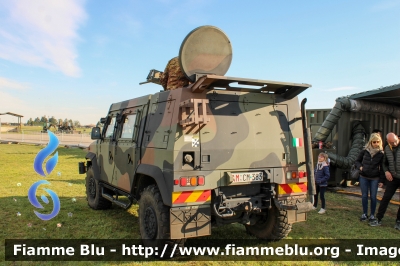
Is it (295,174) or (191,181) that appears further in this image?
(295,174)

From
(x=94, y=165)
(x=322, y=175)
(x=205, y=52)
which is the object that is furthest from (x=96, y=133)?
(x=322, y=175)

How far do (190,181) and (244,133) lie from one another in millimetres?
1018

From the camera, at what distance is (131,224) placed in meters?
5.94

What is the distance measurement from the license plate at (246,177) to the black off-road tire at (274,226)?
23.7 inches

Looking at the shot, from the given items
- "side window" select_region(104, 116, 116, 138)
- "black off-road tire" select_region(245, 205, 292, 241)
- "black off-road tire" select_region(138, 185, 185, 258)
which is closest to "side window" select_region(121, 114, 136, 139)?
"side window" select_region(104, 116, 116, 138)

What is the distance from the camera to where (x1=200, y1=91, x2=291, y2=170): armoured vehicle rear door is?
4.11 meters

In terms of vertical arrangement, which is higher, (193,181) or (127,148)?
(127,148)

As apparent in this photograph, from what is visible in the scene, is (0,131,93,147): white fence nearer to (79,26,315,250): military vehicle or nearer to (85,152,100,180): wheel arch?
(85,152,100,180): wheel arch

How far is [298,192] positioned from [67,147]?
73.6 feet

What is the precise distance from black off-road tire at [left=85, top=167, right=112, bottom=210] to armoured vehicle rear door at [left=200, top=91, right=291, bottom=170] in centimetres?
348

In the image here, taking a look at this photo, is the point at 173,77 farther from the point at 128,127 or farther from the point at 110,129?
the point at 110,129

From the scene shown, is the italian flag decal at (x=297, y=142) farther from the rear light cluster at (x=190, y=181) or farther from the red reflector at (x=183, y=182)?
the red reflector at (x=183, y=182)

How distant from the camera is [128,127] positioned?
18.1 feet

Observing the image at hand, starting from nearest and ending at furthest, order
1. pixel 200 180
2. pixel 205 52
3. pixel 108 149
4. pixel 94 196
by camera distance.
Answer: pixel 200 180 < pixel 205 52 < pixel 108 149 < pixel 94 196
